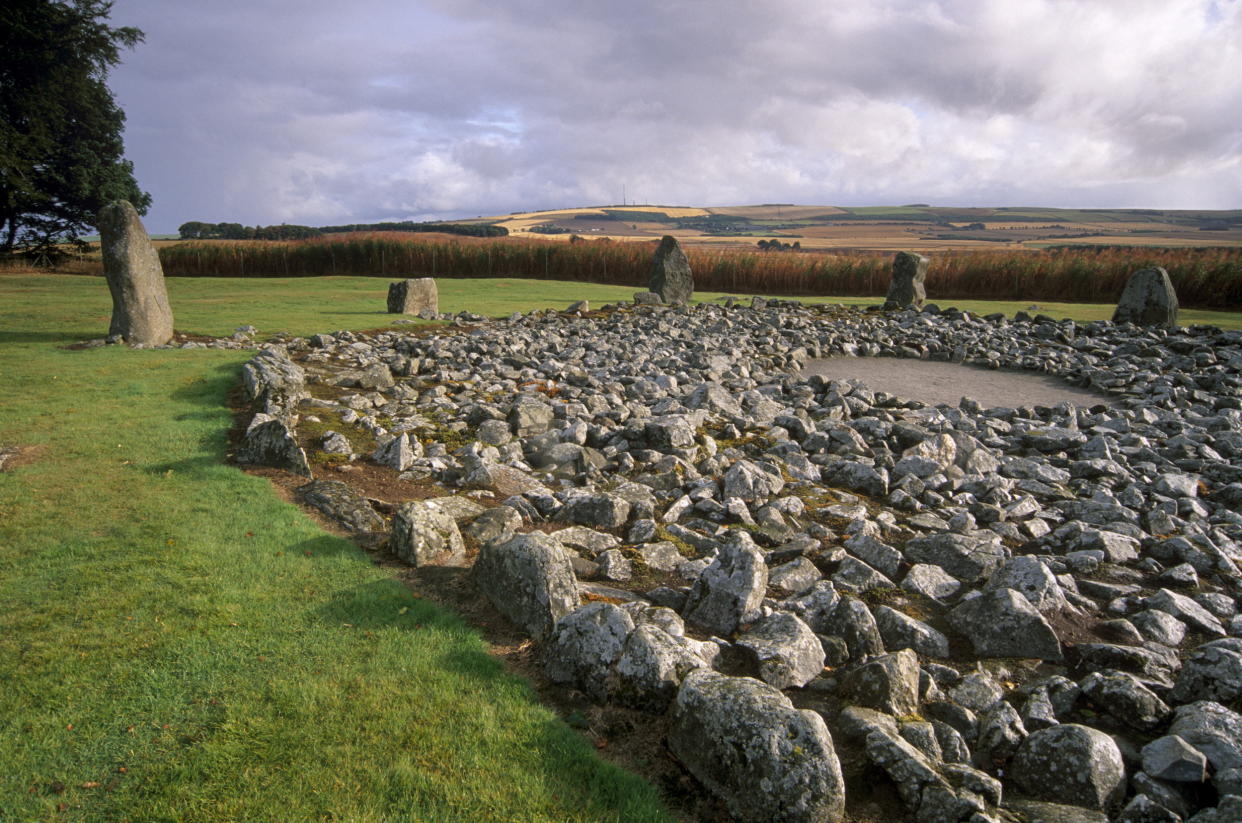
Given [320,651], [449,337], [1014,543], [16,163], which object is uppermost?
[16,163]

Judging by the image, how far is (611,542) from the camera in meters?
5.21

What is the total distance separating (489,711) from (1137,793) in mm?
2792

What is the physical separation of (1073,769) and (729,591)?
1812 mm

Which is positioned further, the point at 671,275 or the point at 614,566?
the point at 671,275

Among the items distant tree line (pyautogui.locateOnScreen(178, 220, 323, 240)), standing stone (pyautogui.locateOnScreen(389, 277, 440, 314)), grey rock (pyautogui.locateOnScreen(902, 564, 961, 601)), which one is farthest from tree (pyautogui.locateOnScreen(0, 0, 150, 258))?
grey rock (pyautogui.locateOnScreen(902, 564, 961, 601))

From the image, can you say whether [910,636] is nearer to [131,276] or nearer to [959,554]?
[959,554]

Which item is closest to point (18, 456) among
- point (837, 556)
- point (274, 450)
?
point (274, 450)

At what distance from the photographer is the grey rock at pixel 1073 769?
2.82 m

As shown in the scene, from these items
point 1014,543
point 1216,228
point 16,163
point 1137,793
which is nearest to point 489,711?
point 1137,793

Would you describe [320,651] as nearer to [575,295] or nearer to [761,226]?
[575,295]

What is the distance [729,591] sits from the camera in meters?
4.10

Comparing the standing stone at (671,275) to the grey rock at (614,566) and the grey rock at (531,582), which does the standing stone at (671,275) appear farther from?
the grey rock at (531,582)

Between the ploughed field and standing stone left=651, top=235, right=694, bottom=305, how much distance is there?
427 inches

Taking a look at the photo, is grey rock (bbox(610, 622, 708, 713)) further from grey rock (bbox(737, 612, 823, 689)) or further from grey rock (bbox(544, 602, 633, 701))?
grey rock (bbox(737, 612, 823, 689))
